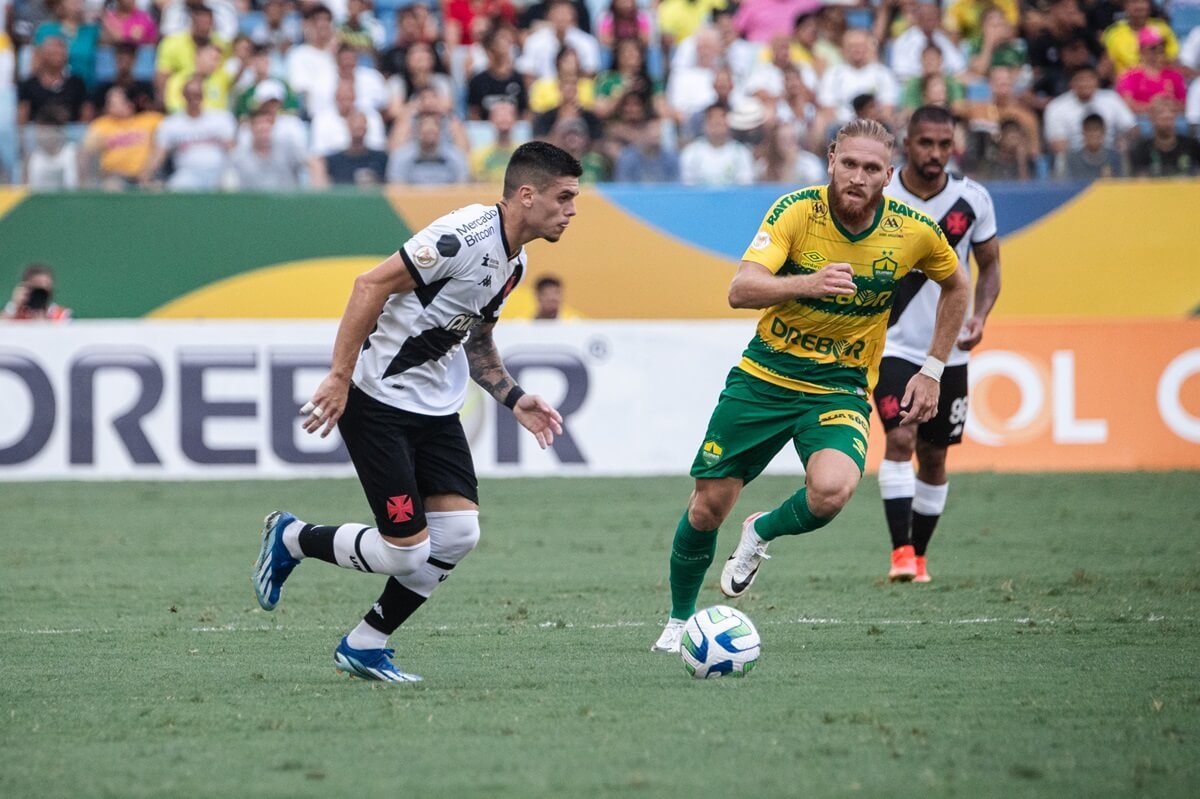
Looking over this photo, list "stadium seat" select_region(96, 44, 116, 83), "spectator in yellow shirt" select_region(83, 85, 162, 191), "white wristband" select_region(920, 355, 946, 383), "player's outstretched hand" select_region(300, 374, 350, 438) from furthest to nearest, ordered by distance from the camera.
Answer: "stadium seat" select_region(96, 44, 116, 83), "spectator in yellow shirt" select_region(83, 85, 162, 191), "white wristband" select_region(920, 355, 946, 383), "player's outstretched hand" select_region(300, 374, 350, 438)

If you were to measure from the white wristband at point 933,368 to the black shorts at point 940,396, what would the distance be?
5.90 feet

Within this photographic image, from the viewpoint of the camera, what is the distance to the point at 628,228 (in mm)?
17141

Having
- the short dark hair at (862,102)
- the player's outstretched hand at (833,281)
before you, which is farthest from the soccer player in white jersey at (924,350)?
the short dark hair at (862,102)

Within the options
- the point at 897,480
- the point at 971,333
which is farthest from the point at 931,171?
the point at 897,480

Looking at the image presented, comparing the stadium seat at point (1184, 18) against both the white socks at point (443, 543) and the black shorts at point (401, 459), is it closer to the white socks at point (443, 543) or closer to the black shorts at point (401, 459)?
the black shorts at point (401, 459)

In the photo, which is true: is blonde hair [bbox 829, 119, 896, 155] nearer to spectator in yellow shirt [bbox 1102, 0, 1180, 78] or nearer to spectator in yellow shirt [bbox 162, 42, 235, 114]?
spectator in yellow shirt [bbox 162, 42, 235, 114]

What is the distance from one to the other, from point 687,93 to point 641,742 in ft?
47.3

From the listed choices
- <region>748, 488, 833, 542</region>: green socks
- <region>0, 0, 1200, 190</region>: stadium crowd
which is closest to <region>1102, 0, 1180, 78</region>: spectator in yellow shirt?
<region>0, 0, 1200, 190</region>: stadium crowd

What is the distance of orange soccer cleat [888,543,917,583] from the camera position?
952 cm

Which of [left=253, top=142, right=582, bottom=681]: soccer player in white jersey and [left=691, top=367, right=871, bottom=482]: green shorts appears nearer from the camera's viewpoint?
[left=253, top=142, right=582, bottom=681]: soccer player in white jersey

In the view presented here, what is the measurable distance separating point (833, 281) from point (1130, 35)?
1443 cm

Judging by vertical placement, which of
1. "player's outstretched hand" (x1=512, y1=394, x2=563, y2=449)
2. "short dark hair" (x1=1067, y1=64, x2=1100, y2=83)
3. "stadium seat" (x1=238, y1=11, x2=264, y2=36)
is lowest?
"player's outstretched hand" (x1=512, y1=394, x2=563, y2=449)

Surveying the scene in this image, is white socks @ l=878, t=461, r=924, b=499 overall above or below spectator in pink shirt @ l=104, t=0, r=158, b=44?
below

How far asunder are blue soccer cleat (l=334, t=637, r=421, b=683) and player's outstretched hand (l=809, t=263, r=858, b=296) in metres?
2.27
